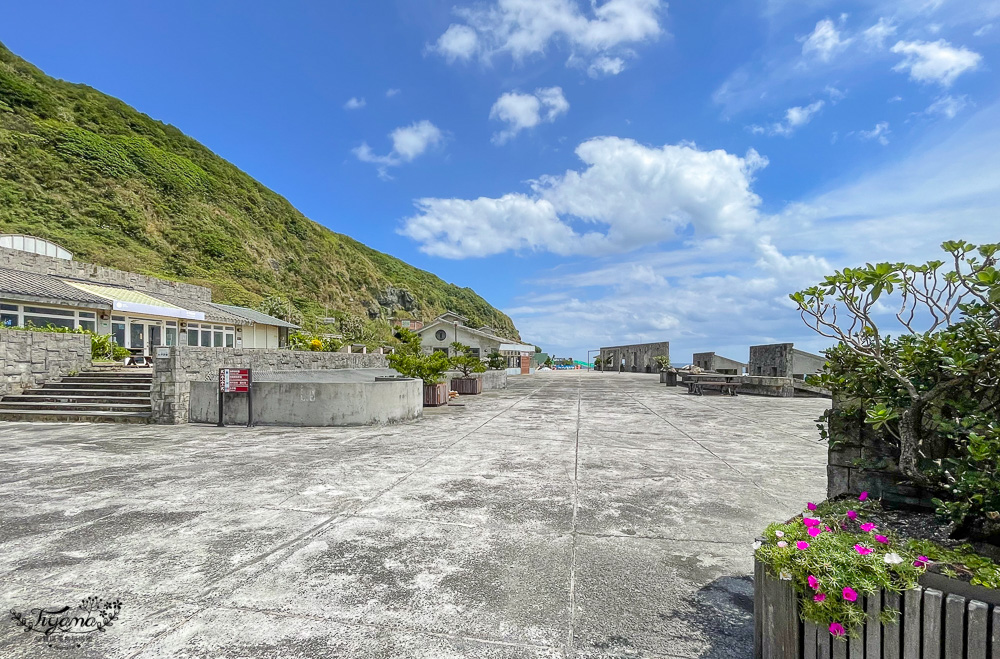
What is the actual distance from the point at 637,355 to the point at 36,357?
4290cm

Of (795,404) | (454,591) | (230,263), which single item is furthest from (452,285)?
(454,591)

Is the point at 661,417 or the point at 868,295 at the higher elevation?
the point at 868,295

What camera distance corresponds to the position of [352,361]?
66.8 feet

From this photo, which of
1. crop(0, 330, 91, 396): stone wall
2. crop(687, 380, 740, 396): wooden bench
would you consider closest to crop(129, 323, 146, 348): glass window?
crop(0, 330, 91, 396): stone wall

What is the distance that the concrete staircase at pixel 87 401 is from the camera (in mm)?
10406

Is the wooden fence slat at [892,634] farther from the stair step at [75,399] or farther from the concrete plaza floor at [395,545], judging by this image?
the stair step at [75,399]

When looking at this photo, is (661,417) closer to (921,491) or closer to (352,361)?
(921,491)

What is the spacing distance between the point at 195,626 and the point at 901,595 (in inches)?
141

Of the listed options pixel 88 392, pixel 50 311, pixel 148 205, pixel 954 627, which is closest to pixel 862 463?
pixel 954 627

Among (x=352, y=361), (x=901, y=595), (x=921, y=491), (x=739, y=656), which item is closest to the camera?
(x=901, y=595)

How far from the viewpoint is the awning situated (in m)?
18.8

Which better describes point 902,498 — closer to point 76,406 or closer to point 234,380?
point 234,380

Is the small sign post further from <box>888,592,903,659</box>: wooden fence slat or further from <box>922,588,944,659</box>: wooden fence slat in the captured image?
<box>922,588,944,659</box>: wooden fence slat

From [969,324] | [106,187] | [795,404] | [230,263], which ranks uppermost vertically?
[106,187]
